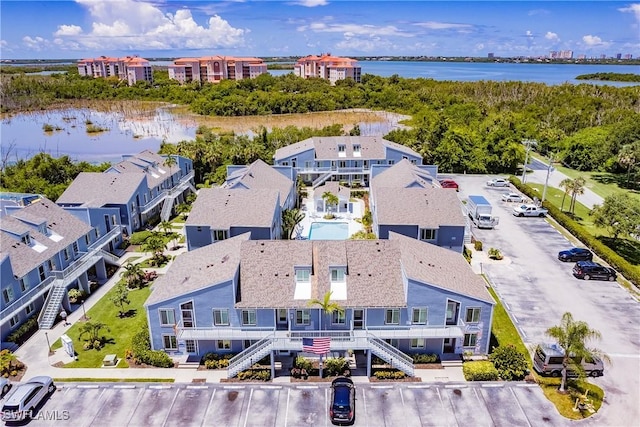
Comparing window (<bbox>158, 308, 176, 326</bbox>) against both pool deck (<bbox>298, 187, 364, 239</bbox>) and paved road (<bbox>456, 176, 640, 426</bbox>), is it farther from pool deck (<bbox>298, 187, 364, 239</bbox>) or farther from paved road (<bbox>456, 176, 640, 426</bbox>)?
paved road (<bbox>456, 176, 640, 426</bbox>)

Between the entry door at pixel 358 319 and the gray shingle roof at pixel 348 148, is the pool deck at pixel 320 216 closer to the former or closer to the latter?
the gray shingle roof at pixel 348 148

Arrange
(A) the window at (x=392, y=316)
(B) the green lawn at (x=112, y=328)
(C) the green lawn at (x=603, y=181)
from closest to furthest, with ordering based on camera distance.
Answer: (A) the window at (x=392, y=316) < (B) the green lawn at (x=112, y=328) < (C) the green lawn at (x=603, y=181)

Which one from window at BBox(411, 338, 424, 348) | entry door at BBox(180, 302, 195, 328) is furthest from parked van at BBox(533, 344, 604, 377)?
entry door at BBox(180, 302, 195, 328)

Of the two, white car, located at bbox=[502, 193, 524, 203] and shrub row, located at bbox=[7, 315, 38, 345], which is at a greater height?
white car, located at bbox=[502, 193, 524, 203]

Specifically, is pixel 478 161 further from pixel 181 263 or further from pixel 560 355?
pixel 181 263

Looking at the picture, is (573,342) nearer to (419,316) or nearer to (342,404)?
(419,316)

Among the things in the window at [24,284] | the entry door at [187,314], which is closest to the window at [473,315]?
the entry door at [187,314]
